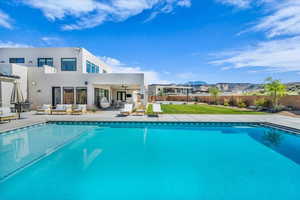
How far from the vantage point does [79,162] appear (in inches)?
194

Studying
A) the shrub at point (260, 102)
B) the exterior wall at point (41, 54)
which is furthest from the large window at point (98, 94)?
the shrub at point (260, 102)

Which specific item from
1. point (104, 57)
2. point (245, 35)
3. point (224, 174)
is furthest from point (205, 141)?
point (104, 57)

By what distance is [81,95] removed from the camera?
48.7 feet

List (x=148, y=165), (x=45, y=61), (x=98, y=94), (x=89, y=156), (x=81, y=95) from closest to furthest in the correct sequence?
(x=148, y=165)
(x=89, y=156)
(x=81, y=95)
(x=98, y=94)
(x=45, y=61)

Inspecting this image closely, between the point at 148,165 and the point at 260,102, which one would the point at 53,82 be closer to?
the point at 148,165

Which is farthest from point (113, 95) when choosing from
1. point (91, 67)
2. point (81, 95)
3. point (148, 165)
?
point (148, 165)

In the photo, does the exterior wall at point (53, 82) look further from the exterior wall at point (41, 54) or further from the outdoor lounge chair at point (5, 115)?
the outdoor lounge chair at point (5, 115)

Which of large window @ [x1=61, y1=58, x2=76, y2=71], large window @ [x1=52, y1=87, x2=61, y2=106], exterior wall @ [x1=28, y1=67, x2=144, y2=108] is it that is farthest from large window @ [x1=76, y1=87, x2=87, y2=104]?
large window @ [x1=61, y1=58, x2=76, y2=71]

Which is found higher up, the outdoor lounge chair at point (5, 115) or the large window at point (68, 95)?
the large window at point (68, 95)

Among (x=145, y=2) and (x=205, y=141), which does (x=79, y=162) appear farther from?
(x=145, y=2)

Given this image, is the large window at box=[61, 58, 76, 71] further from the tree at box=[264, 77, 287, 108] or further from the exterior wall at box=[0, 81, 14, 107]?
the tree at box=[264, 77, 287, 108]

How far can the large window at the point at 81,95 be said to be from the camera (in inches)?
582

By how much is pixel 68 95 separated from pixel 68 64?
406cm

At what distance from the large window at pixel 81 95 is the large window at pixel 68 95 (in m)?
0.44
